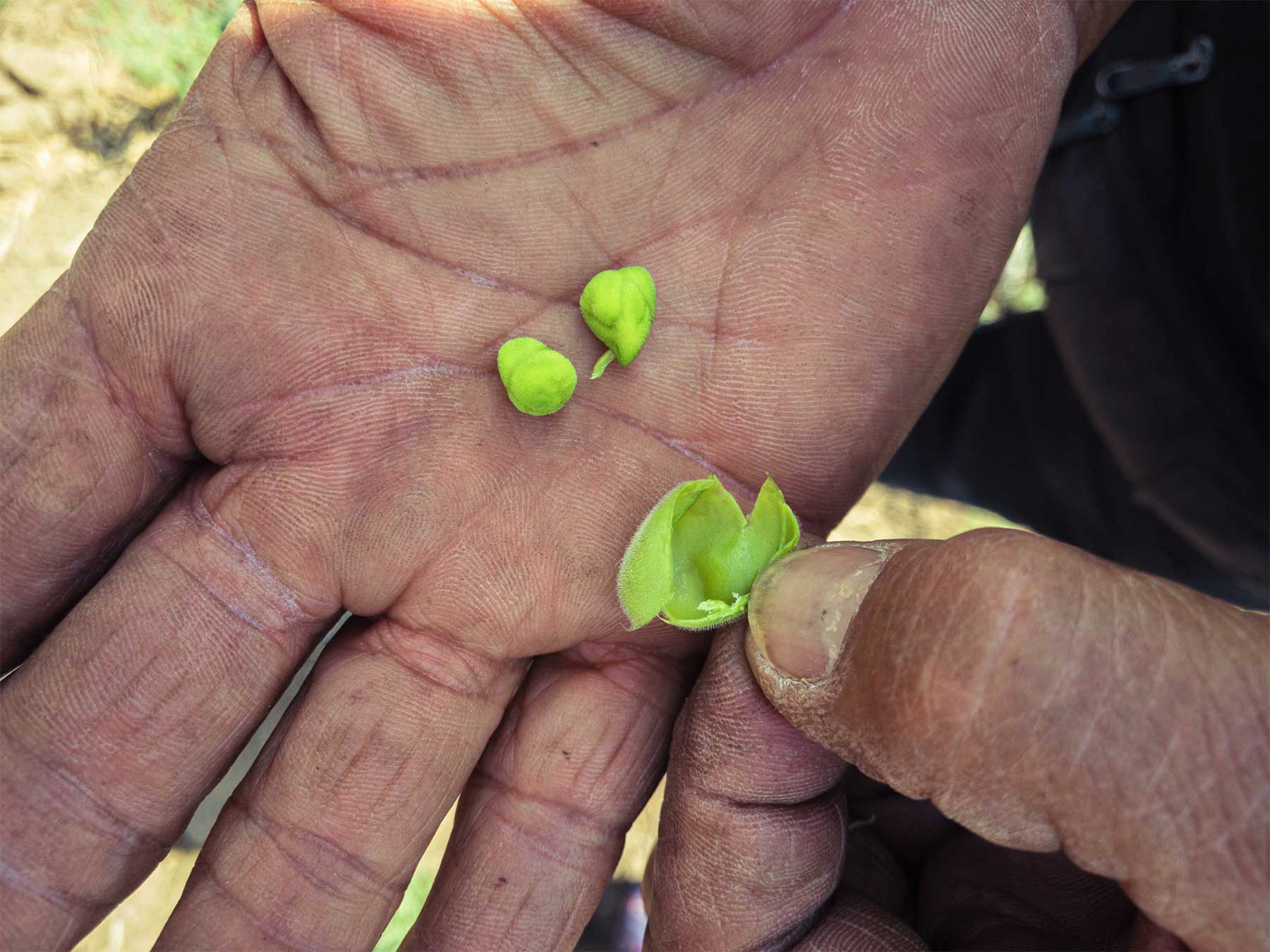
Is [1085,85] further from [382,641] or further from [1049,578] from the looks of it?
[382,641]

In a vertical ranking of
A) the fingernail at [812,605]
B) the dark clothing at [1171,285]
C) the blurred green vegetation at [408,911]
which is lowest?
the blurred green vegetation at [408,911]

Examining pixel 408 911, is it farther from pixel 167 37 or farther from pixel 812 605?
pixel 167 37

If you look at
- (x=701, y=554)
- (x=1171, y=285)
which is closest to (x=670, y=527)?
(x=701, y=554)

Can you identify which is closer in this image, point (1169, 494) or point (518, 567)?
point (518, 567)

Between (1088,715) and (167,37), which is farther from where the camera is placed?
(167,37)

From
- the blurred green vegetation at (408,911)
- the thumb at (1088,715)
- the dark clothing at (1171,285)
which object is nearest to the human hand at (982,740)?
the thumb at (1088,715)

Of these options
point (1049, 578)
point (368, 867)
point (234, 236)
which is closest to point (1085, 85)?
point (1049, 578)

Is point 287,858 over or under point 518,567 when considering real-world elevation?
under

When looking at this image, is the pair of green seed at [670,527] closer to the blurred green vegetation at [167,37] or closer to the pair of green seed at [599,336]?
the pair of green seed at [599,336]
